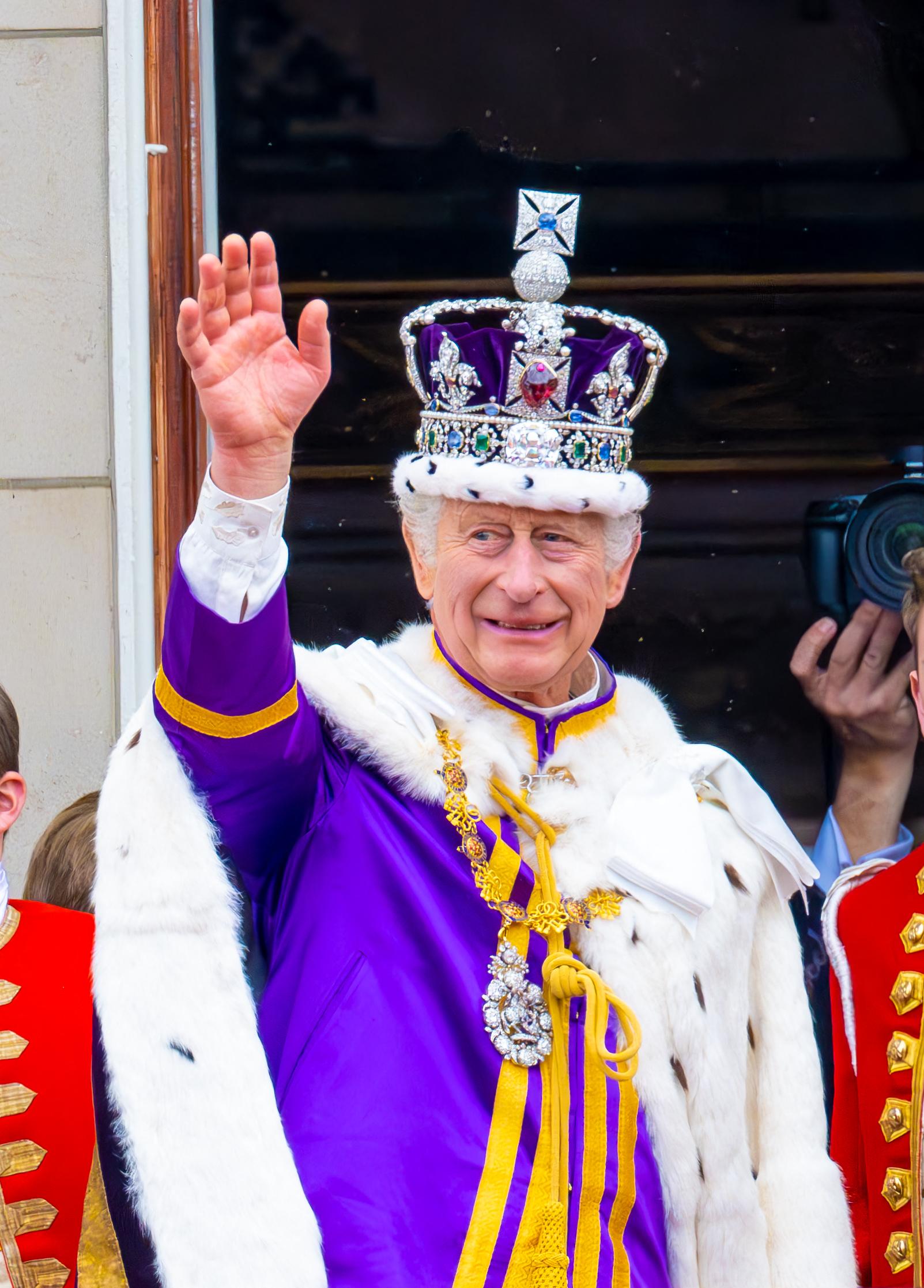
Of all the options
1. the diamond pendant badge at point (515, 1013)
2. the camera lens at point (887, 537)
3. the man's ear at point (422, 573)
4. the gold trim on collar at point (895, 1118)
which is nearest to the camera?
the diamond pendant badge at point (515, 1013)

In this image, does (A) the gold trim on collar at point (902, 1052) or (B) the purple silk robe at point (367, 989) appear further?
(A) the gold trim on collar at point (902, 1052)

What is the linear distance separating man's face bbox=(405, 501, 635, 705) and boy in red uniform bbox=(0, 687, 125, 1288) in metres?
0.74

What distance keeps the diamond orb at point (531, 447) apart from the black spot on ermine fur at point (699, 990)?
2.53ft

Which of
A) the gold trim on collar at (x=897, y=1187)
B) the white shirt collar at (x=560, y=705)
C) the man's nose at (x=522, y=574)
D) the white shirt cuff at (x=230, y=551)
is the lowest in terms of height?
the gold trim on collar at (x=897, y=1187)

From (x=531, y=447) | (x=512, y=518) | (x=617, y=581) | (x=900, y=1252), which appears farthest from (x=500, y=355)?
(x=900, y=1252)

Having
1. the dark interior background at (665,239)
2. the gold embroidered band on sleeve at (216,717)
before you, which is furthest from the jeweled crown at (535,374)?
the dark interior background at (665,239)

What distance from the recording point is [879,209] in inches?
158

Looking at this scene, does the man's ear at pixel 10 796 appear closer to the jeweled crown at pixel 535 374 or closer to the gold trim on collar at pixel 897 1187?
the jeweled crown at pixel 535 374

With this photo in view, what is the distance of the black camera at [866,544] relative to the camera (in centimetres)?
366

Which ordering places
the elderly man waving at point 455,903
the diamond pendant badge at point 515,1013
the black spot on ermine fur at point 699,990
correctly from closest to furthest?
the elderly man waving at point 455,903 < the diamond pendant badge at point 515,1013 < the black spot on ermine fur at point 699,990

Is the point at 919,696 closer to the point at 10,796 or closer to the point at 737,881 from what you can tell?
the point at 737,881

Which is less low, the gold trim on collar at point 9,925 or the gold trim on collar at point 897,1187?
the gold trim on collar at point 9,925

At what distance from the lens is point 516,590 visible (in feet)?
7.75

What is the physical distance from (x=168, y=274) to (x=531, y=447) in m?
1.31
